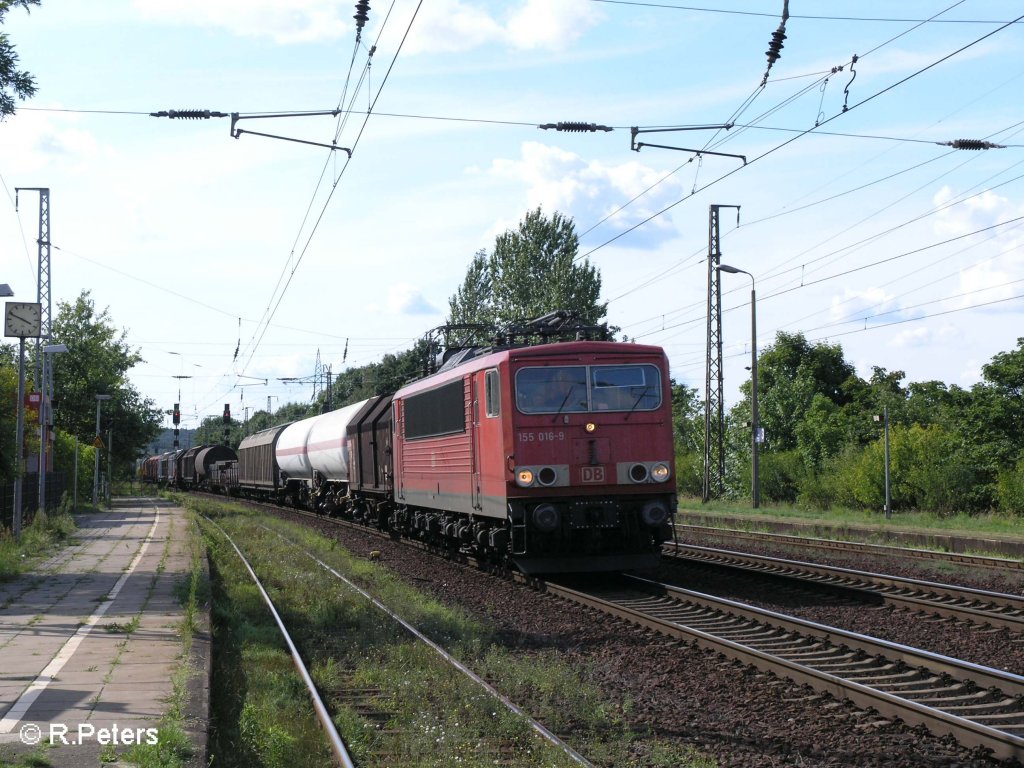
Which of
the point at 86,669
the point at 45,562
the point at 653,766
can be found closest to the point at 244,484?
the point at 45,562

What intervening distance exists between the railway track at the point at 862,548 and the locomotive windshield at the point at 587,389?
19.0ft

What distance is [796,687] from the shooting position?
845 centimetres

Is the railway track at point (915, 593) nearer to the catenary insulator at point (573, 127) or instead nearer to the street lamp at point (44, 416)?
the catenary insulator at point (573, 127)

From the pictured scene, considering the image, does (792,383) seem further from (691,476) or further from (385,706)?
(385,706)

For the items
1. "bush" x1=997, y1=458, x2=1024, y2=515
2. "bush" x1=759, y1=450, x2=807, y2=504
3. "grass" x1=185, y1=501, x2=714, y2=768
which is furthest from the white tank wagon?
"bush" x1=997, y1=458, x2=1024, y2=515

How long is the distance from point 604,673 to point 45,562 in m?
12.8

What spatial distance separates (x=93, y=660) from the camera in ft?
30.5

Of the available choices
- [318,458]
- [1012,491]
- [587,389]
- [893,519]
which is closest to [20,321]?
[587,389]

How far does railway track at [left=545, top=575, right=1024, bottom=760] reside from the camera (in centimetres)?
715

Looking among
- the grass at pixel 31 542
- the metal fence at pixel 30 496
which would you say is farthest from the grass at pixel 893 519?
the metal fence at pixel 30 496

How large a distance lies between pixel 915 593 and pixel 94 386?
46032 millimetres

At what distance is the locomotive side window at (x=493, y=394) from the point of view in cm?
1466

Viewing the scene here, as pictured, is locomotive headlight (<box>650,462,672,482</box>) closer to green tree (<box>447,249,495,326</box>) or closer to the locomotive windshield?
the locomotive windshield

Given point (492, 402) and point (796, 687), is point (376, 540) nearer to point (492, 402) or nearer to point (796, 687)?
point (492, 402)
